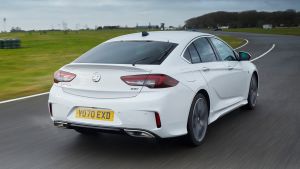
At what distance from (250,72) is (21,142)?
418 centimetres

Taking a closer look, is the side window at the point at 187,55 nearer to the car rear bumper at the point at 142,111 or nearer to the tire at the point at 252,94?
the car rear bumper at the point at 142,111

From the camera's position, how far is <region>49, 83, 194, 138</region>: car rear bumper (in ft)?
17.1

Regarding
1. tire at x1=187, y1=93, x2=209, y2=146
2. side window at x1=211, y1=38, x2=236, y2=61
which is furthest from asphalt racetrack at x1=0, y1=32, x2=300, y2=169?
side window at x1=211, y1=38, x2=236, y2=61

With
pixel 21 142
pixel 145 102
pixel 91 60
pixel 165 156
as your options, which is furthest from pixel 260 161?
pixel 21 142

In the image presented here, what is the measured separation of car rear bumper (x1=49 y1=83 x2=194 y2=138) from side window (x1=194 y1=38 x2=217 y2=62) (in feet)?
3.54

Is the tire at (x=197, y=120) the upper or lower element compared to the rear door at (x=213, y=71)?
lower

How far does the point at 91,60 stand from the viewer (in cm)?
595

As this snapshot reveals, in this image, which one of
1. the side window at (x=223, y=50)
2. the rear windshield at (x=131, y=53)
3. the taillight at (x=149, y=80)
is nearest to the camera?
the taillight at (x=149, y=80)

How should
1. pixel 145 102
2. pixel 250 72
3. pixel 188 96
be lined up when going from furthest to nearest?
pixel 250 72 < pixel 188 96 < pixel 145 102

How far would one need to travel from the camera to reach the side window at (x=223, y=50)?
7238 mm

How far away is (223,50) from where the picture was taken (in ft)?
24.5

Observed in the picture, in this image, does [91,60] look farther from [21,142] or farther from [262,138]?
[262,138]

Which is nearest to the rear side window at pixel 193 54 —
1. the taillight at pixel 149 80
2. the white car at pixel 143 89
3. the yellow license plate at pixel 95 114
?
the white car at pixel 143 89

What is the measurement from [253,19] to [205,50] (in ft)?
565
